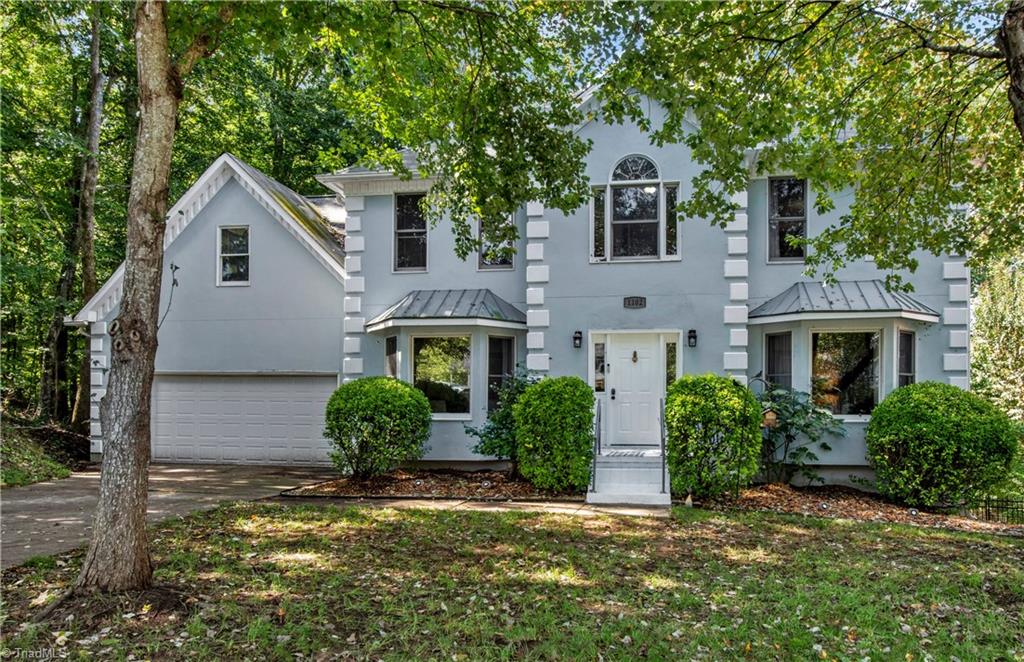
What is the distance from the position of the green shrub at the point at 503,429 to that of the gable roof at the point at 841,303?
427 cm

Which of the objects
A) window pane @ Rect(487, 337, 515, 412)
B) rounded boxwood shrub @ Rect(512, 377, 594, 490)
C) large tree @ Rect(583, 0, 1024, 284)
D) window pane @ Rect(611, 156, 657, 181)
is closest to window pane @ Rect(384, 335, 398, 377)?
window pane @ Rect(487, 337, 515, 412)

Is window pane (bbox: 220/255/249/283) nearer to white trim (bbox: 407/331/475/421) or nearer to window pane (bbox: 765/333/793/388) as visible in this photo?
white trim (bbox: 407/331/475/421)

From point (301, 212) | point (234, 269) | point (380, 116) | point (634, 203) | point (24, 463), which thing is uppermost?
point (380, 116)

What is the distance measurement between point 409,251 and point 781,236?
694 cm

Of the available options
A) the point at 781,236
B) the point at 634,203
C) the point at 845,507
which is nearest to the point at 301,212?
the point at 634,203

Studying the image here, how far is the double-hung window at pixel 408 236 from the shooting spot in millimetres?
12461

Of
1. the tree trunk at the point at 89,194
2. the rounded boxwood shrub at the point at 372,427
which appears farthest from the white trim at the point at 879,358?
the tree trunk at the point at 89,194

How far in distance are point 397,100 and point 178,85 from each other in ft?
11.0

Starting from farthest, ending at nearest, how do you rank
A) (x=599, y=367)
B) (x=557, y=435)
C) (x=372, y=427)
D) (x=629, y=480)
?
(x=599, y=367) < (x=372, y=427) < (x=629, y=480) < (x=557, y=435)

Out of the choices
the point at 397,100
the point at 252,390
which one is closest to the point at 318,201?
the point at 252,390

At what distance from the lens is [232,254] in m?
13.4

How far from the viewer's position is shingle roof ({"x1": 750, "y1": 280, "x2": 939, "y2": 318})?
10.2 m

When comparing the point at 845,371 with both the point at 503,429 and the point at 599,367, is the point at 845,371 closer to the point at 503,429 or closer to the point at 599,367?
the point at 599,367

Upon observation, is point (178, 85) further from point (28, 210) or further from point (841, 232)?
point (28, 210)
